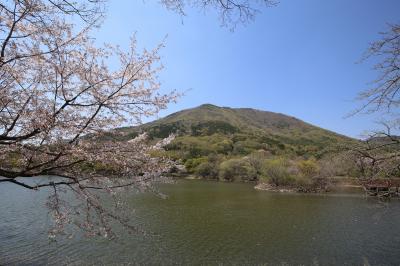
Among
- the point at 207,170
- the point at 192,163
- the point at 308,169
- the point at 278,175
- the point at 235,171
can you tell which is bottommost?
the point at 278,175

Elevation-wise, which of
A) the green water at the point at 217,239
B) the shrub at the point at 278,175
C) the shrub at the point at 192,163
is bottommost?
the green water at the point at 217,239

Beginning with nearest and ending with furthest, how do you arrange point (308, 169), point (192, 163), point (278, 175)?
point (278, 175) < point (308, 169) < point (192, 163)

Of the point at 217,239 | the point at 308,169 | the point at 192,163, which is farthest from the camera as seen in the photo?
the point at 192,163

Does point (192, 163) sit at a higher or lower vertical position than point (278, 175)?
higher

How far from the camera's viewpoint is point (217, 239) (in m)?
20.6

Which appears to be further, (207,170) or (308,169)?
(207,170)

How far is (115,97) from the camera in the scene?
6.46 meters

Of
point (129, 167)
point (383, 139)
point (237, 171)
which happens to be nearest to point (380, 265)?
point (383, 139)

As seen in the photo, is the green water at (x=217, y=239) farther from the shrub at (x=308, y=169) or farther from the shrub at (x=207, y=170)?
the shrub at (x=207, y=170)

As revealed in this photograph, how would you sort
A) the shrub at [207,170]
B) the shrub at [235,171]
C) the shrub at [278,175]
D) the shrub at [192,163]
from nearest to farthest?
the shrub at [278,175]
the shrub at [235,171]
the shrub at [207,170]
the shrub at [192,163]

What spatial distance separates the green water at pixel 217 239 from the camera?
16.4m

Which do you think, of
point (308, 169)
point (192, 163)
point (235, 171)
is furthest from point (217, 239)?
point (192, 163)

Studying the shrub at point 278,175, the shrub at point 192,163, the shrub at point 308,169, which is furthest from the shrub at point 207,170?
the shrub at point 308,169

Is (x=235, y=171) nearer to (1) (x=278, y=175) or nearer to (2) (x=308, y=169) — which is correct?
(1) (x=278, y=175)
